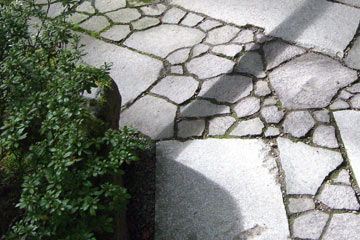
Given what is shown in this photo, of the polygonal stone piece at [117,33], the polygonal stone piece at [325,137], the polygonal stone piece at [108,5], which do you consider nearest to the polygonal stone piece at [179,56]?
the polygonal stone piece at [117,33]

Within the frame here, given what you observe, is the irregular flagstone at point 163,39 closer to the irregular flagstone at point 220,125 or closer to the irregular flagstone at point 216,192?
the irregular flagstone at point 220,125

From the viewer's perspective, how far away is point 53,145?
236 centimetres

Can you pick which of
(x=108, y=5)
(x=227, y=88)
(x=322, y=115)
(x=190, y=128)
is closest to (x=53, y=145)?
(x=190, y=128)

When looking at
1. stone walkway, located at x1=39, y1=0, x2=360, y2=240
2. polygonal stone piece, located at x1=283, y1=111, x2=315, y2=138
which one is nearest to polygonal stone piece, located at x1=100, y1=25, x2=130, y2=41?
stone walkway, located at x1=39, y1=0, x2=360, y2=240

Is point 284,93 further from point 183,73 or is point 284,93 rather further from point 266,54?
point 183,73

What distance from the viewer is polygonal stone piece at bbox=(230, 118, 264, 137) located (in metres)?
3.45

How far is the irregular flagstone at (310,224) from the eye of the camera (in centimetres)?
280

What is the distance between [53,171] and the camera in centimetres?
223

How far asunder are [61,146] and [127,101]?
Answer: 1661 millimetres

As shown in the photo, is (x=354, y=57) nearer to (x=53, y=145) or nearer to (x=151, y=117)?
(x=151, y=117)

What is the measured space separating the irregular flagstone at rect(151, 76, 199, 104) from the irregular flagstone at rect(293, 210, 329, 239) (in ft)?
4.70

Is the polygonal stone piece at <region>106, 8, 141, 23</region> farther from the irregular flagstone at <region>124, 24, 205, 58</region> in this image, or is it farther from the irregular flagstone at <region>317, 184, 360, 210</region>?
the irregular flagstone at <region>317, 184, 360, 210</region>

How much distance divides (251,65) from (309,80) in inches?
20.5

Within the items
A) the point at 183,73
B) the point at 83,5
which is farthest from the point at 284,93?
the point at 83,5
